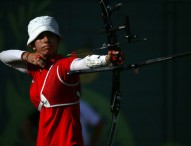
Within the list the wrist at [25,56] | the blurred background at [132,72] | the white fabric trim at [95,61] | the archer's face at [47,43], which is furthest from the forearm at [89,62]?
the blurred background at [132,72]

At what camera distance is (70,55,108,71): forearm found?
3.94 m

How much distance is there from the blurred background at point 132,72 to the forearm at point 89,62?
3284 millimetres

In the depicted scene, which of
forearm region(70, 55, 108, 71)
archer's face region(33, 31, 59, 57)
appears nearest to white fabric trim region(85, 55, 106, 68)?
forearm region(70, 55, 108, 71)

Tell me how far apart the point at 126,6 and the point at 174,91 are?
3.42 feet

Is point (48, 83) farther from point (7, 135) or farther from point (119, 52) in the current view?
point (7, 135)

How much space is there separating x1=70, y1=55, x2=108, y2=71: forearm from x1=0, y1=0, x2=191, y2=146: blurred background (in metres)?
3.28

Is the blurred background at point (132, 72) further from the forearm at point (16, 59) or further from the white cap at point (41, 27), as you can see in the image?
the white cap at point (41, 27)

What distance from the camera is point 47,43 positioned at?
14.1 ft

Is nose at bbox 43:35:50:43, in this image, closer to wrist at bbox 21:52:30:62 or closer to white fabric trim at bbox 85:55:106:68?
wrist at bbox 21:52:30:62

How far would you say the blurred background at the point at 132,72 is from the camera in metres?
7.41

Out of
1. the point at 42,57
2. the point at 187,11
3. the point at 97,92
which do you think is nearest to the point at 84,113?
the point at 97,92

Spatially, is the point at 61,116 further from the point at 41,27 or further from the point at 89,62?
the point at 41,27

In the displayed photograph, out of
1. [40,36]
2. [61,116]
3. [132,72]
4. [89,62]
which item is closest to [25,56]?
[40,36]

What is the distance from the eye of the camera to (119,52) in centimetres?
382
